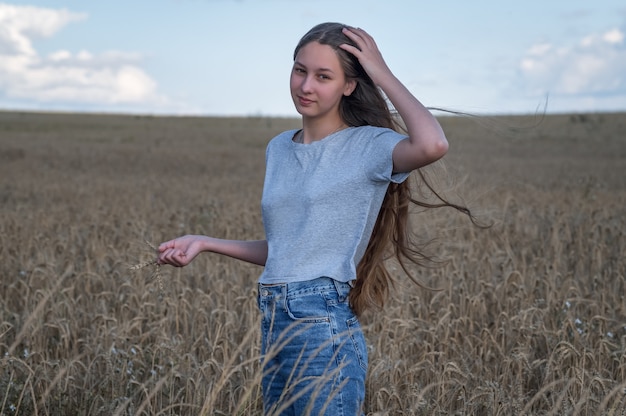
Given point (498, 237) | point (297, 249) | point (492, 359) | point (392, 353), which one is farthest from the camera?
point (498, 237)

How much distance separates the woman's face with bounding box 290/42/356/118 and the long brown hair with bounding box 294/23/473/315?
0.03 meters

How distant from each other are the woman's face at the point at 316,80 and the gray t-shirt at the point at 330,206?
117 mm

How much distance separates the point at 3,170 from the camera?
16.2m

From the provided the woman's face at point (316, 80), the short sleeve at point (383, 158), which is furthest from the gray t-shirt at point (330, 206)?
the woman's face at point (316, 80)

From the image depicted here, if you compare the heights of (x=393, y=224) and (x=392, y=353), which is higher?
(x=393, y=224)

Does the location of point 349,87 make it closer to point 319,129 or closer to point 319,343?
point 319,129

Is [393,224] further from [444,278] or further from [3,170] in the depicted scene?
[3,170]

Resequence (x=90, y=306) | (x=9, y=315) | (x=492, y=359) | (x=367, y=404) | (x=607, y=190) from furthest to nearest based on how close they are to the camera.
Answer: (x=607, y=190), (x=90, y=306), (x=9, y=315), (x=492, y=359), (x=367, y=404)

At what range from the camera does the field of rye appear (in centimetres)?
349

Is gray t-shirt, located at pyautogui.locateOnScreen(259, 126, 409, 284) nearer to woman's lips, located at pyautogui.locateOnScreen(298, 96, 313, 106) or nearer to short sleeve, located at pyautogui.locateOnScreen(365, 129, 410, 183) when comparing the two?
short sleeve, located at pyautogui.locateOnScreen(365, 129, 410, 183)

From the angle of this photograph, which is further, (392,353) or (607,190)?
(607,190)

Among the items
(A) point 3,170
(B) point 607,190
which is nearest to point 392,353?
(B) point 607,190

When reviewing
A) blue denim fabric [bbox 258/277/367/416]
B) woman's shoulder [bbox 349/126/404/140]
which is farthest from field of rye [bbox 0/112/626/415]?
woman's shoulder [bbox 349/126/404/140]

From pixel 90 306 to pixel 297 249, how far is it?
132 inches
